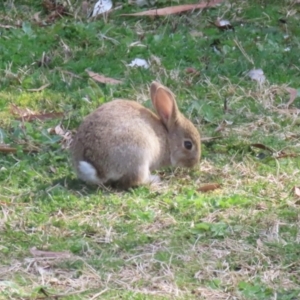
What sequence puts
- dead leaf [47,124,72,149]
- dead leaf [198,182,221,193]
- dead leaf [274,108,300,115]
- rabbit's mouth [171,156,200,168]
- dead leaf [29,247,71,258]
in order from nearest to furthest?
dead leaf [29,247,71,258]
dead leaf [198,182,221,193]
rabbit's mouth [171,156,200,168]
dead leaf [47,124,72,149]
dead leaf [274,108,300,115]

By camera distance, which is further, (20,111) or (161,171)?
(20,111)

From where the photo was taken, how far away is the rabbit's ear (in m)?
6.59

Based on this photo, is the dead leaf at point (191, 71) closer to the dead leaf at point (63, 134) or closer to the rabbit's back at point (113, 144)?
the dead leaf at point (63, 134)

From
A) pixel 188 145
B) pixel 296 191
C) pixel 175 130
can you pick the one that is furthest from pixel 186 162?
pixel 296 191

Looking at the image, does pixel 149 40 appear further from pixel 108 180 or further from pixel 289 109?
pixel 108 180

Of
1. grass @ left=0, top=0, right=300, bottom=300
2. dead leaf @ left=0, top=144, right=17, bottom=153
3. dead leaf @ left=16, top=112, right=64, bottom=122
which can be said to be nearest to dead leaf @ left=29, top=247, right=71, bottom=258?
grass @ left=0, top=0, right=300, bottom=300

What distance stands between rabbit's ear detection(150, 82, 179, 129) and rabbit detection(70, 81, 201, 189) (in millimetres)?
15

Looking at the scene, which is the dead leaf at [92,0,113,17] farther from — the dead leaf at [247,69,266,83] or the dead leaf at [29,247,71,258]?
the dead leaf at [29,247,71,258]

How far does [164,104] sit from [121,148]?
28.5 inches

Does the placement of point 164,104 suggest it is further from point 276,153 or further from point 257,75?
point 257,75

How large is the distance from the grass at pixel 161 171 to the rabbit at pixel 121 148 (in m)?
0.09

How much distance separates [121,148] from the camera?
6.04m

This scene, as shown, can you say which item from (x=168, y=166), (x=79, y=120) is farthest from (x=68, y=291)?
(x=79, y=120)

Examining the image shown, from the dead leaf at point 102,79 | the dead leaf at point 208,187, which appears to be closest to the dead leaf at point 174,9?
the dead leaf at point 102,79
